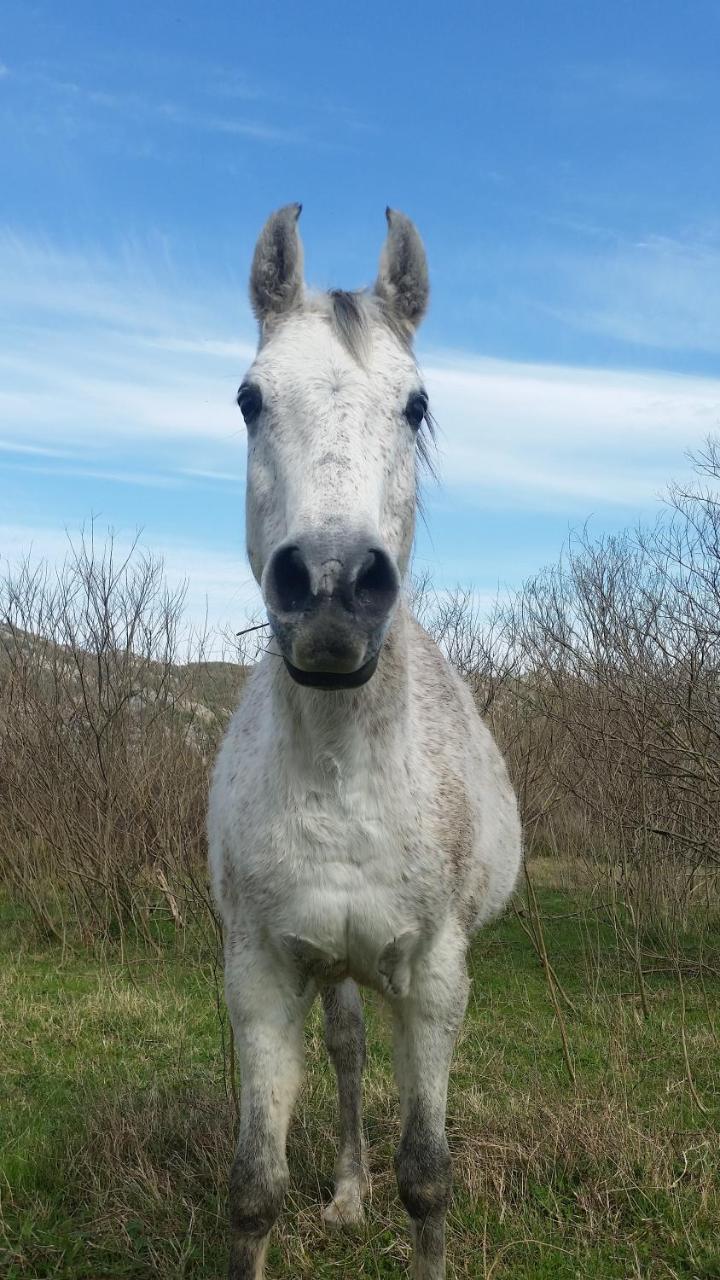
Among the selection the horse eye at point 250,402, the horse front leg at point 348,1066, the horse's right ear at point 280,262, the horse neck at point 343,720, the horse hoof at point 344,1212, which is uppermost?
the horse's right ear at point 280,262

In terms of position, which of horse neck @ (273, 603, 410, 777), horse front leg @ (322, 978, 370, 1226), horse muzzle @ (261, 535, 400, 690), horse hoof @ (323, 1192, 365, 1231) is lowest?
horse hoof @ (323, 1192, 365, 1231)

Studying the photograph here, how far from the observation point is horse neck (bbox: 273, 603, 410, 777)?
2629 millimetres

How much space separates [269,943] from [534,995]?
6.07 metres

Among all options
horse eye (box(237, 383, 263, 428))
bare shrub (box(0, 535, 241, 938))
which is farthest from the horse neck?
bare shrub (box(0, 535, 241, 938))

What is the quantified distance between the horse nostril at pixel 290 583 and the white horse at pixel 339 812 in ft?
0.59

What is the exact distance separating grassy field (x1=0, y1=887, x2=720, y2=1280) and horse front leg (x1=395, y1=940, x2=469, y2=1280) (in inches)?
26.6

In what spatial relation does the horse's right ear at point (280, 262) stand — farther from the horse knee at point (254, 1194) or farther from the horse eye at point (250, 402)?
the horse knee at point (254, 1194)

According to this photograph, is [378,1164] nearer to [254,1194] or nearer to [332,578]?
[254,1194]

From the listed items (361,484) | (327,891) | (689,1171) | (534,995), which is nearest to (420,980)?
(327,891)

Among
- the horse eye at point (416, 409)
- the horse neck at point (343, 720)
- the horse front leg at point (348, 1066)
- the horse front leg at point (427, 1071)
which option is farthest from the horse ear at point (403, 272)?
the horse front leg at point (348, 1066)

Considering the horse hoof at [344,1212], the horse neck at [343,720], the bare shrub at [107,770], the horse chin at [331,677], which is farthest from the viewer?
the bare shrub at [107,770]

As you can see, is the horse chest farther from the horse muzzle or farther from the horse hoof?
the horse hoof

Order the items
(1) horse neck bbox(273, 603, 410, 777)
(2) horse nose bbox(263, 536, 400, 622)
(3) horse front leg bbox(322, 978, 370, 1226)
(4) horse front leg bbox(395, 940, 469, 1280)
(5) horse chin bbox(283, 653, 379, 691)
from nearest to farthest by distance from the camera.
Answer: (2) horse nose bbox(263, 536, 400, 622)
(5) horse chin bbox(283, 653, 379, 691)
(1) horse neck bbox(273, 603, 410, 777)
(4) horse front leg bbox(395, 940, 469, 1280)
(3) horse front leg bbox(322, 978, 370, 1226)

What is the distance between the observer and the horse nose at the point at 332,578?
6.72ft
